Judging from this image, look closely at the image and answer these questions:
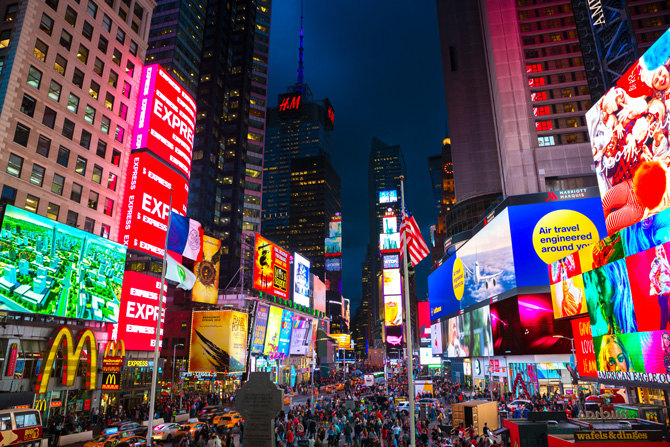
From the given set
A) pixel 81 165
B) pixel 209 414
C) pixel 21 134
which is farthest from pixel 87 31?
pixel 209 414

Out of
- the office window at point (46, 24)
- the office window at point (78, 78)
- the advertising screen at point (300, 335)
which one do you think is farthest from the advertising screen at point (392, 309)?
the office window at point (46, 24)

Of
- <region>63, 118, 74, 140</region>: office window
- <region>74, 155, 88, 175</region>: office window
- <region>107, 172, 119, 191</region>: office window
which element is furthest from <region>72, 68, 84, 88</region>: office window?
<region>107, 172, 119, 191</region>: office window

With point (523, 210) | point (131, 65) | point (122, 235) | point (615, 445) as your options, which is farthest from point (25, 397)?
point (523, 210)

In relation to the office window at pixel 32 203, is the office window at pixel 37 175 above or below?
above

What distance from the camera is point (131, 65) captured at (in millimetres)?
49656

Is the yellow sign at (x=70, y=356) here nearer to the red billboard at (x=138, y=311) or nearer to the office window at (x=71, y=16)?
the red billboard at (x=138, y=311)

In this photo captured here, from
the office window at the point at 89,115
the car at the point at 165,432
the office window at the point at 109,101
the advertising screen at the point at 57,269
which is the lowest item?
the car at the point at 165,432

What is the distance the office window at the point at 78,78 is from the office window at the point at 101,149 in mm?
5520

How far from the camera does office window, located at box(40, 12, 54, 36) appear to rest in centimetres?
3919

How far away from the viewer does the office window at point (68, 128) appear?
1593 inches

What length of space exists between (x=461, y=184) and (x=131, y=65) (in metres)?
85.1

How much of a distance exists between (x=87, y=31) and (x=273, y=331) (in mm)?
49036

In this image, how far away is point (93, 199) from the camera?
43281mm

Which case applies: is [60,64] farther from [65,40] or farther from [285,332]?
[285,332]
